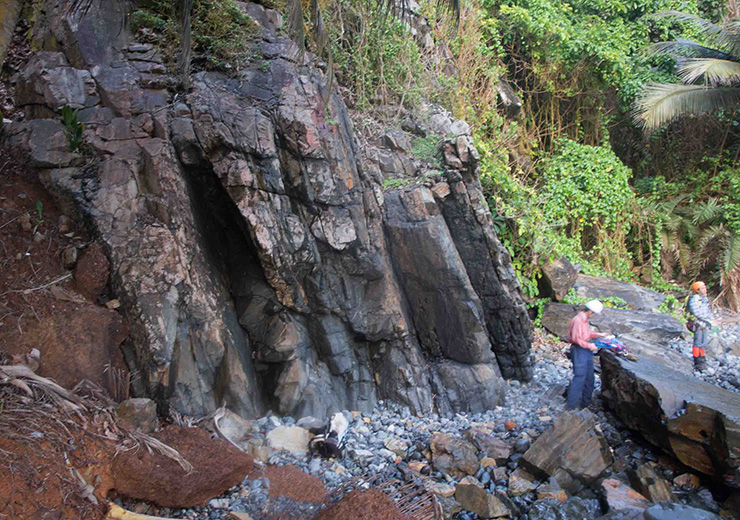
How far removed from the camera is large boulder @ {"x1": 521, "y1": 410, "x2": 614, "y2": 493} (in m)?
4.69

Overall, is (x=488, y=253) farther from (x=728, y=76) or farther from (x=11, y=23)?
(x=728, y=76)

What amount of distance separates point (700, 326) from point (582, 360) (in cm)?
325

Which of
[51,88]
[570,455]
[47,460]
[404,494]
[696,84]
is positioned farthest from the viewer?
[696,84]

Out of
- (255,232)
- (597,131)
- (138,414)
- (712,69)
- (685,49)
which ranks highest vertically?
(685,49)

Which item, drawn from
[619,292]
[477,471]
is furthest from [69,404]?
[619,292]

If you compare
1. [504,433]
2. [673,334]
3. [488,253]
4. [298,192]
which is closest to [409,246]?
[488,253]

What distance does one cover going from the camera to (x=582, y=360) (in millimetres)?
6223

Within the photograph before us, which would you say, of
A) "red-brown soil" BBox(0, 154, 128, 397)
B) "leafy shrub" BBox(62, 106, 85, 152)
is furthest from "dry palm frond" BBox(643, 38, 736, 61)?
"red-brown soil" BBox(0, 154, 128, 397)

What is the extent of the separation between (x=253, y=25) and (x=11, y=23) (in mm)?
3397

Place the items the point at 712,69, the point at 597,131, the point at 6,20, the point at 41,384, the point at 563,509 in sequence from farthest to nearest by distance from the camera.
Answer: the point at 597,131 → the point at 712,69 → the point at 563,509 → the point at 41,384 → the point at 6,20

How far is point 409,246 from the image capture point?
646cm

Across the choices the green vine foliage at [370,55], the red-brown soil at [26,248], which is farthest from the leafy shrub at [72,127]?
the green vine foliage at [370,55]

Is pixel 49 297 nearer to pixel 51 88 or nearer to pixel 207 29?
pixel 51 88

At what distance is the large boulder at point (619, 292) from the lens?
9.93m
